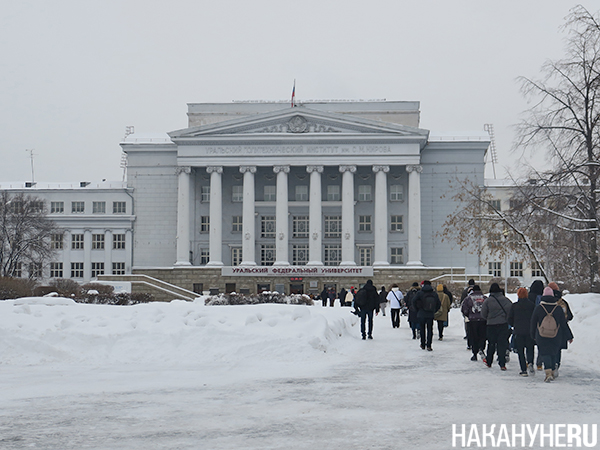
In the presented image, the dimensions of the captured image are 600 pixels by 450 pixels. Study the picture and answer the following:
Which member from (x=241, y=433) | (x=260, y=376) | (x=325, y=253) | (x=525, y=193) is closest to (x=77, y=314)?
(x=260, y=376)

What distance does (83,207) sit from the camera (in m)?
73.8

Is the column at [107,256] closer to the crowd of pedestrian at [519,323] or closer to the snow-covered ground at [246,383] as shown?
the snow-covered ground at [246,383]

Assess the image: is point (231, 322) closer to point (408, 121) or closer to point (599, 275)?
point (599, 275)

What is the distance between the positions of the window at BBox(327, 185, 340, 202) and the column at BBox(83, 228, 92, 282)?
84.4 feet

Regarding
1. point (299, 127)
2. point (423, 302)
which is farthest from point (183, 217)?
point (423, 302)

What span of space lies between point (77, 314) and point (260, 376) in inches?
293

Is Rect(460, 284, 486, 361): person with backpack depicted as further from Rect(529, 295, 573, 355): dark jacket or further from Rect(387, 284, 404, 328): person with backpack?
Rect(387, 284, 404, 328): person with backpack

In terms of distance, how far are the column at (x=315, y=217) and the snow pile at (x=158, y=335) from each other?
46.4 m

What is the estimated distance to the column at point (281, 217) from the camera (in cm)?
6694

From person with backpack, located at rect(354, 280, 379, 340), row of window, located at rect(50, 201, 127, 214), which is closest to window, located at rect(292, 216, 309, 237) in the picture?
row of window, located at rect(50, 201, 127, 214)

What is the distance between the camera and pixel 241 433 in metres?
8.70

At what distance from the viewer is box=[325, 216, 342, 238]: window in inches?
2766

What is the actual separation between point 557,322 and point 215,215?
183ft

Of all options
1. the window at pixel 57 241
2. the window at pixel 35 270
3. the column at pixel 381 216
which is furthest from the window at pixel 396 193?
the window at pixel 35 270
